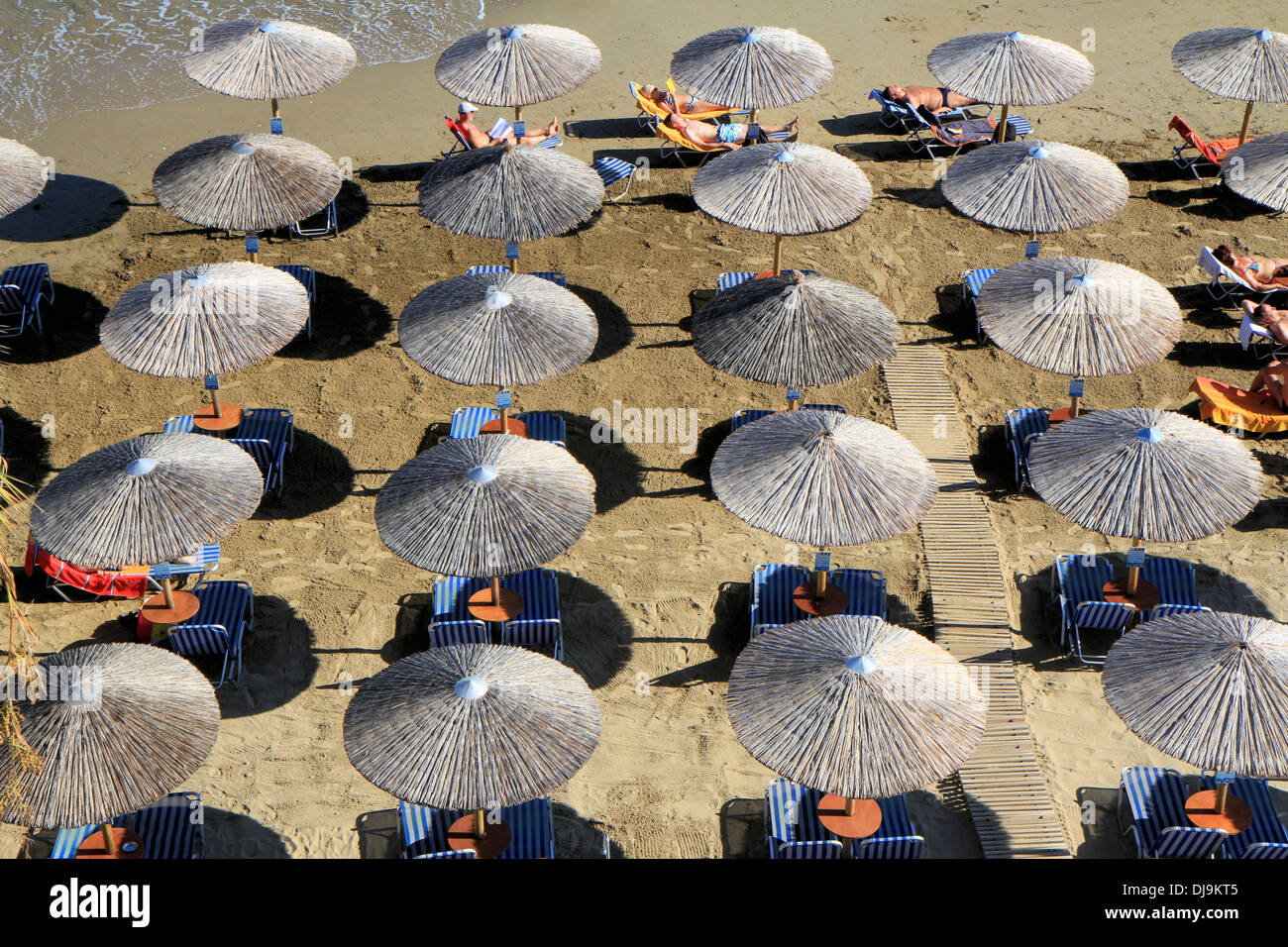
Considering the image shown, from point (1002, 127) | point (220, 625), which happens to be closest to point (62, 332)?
point (220, 625)

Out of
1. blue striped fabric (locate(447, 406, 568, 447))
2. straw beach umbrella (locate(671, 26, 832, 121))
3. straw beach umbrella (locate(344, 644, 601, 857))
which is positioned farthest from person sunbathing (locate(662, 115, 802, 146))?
straw beach umbrella (locate(344, 644, 601, 857))

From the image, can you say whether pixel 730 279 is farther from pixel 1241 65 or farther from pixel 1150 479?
pixel 1241 65

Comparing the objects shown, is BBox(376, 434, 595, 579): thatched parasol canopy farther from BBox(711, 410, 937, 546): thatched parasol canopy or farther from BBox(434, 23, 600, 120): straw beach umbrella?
BBox(434, 23, 600, 120): straw beach umbrella

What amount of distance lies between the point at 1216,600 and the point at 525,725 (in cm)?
799

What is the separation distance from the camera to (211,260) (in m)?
19.7

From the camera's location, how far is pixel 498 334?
1545 centimetres

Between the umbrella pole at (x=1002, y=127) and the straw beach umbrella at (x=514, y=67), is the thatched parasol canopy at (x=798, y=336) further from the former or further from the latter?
the umbrella pole at (x=1002, y=127)

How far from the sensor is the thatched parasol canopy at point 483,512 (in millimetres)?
13234

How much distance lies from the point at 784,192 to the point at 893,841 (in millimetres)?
8591

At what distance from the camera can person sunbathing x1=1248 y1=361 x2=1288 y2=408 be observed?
1678 cm

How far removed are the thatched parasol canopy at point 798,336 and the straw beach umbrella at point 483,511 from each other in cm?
267

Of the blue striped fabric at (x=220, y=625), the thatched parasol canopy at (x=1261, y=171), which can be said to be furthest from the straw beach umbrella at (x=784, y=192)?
the blue striped fabric at (x=220, y=625)

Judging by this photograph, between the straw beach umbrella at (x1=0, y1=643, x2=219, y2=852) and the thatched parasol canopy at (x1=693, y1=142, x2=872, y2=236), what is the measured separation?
8.99 m

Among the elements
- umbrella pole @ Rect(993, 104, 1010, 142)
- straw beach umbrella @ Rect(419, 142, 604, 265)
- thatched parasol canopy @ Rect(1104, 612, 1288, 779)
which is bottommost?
thatched parasol canopy @ Rect(1104, 612, 1288, 779)
